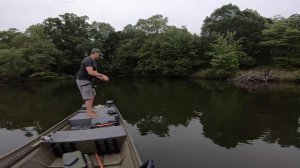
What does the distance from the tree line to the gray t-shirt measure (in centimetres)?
2691

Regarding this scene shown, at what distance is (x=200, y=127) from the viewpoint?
38.3 ft

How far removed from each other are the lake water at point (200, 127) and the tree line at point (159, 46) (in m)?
14.8

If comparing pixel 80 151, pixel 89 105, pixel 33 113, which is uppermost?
pixel 89 105

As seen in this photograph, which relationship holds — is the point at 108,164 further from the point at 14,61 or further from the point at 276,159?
the point at 14,61

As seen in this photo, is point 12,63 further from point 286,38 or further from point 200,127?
point 286,38

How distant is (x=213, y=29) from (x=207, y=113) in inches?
1017

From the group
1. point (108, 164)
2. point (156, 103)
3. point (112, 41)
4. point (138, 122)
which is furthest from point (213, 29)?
point (108, 164)

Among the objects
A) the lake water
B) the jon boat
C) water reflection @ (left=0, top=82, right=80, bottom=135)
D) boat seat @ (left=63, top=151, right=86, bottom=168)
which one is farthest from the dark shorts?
water reflection @ (left=0, top=82, right=80, bottom=135)

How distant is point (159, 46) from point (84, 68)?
111ft

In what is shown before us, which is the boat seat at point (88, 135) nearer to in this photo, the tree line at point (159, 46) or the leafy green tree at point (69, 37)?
the tree line at point (159, 46)

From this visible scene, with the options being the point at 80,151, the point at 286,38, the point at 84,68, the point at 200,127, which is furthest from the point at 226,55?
the point at 80,151

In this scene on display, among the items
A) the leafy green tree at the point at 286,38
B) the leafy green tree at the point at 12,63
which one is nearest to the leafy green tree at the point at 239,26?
the leafy green tree at the point at 286,38

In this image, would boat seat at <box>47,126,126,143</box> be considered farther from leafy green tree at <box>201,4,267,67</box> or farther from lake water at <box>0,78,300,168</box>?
leafy green tree at <box>201,4,267,67</box>

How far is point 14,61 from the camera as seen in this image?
39.1 m
